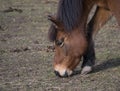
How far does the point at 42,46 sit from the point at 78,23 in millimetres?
2174

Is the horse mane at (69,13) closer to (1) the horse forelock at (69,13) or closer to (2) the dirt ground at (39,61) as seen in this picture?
(1) the horse forelock at (69,13)

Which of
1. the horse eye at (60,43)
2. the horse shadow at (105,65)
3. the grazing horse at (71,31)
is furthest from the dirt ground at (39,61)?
the horse eye at (60,43)

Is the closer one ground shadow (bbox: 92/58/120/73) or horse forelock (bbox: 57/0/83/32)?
horse forelock (bbox: 57/0/83/32)

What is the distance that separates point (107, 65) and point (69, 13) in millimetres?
1245

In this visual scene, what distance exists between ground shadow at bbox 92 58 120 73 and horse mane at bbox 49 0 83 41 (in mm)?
900

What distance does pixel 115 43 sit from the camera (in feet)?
25.5

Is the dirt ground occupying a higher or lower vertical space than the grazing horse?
lower

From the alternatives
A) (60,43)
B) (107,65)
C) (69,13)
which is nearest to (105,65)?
(107,65)

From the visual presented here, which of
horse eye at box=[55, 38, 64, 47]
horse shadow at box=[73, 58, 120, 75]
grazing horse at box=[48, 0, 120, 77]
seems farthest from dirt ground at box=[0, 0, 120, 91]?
horse eye at box=[55, 38, 64, 47]

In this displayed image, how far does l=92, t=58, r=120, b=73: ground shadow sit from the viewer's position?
20.9 ft

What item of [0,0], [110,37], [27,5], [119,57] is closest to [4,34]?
[110,37]

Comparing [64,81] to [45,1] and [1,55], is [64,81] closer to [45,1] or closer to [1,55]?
[1,55]

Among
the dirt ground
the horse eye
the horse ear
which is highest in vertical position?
the horse ear

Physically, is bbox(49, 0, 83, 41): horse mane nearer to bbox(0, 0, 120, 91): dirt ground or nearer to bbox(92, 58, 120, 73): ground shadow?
bbox(0, 0, 120, 91): dirt ground
